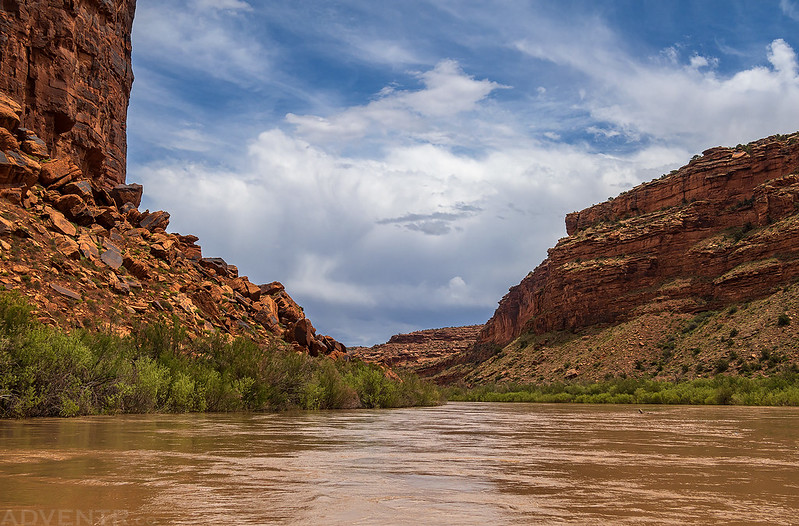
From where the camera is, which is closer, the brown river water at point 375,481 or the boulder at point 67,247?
the brown river water at point 375,481

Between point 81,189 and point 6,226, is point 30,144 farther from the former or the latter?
point 6,226

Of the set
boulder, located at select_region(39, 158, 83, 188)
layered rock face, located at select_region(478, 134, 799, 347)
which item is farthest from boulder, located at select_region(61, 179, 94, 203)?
layered rock face, located at select_region(478, 134, 799, 347)

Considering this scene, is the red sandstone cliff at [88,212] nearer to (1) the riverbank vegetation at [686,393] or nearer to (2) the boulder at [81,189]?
(2) the boulder at [81,189]

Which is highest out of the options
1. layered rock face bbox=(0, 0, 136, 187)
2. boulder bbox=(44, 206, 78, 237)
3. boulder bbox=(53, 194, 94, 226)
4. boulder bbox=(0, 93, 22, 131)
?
layered rock face bbox=(0, 0, 136, 187)

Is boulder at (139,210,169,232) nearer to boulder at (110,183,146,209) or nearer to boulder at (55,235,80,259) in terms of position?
boulder at (110,183,146,209)

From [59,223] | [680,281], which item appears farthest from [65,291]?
[680,281]

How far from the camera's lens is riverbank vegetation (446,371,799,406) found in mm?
38594

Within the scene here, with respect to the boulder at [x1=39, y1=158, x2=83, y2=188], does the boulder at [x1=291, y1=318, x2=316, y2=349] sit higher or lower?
lower

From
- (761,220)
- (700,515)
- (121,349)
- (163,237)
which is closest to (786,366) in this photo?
(761,220)

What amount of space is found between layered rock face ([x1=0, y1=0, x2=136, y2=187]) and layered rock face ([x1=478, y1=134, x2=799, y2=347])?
6245cm

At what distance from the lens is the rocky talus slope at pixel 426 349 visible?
124 m

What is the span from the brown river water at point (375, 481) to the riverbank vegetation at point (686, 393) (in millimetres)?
32657

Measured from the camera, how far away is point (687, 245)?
82.2m

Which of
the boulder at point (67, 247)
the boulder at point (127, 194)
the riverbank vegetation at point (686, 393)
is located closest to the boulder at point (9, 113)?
the boulder at point (67, 247)
